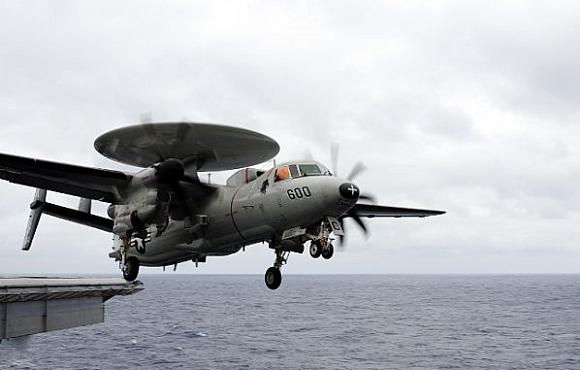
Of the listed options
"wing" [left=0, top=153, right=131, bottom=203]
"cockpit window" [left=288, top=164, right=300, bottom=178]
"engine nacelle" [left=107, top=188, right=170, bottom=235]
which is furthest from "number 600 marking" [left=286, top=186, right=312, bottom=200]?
"wing" [left=0, top=153, right=131, bottom=203]

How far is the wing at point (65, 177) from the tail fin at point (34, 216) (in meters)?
5.04

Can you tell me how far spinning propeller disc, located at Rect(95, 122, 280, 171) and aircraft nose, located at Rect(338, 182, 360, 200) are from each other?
3885 millimetres

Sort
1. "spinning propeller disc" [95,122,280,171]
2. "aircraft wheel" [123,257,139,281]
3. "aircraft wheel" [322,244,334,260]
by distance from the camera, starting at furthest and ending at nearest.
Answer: "aircraft wheel" [123,257,139,281] → "spinning propeller disc" [95,122,280,171] → "aircraft wheel" [322,244,334,260]

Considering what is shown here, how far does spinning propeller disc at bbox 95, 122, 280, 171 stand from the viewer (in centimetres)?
1897

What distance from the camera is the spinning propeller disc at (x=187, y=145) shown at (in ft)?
62.2

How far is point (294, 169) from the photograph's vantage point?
19125 millimetres

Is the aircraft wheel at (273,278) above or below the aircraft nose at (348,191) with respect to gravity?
below

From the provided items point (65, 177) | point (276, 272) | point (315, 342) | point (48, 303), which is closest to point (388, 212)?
point (276, 272)

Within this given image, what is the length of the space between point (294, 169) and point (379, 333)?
6609cm

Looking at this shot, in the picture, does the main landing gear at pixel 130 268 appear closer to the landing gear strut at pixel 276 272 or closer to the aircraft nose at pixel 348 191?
the landing gear strut at pixel 276 272

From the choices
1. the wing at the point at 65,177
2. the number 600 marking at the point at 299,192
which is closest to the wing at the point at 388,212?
the number 600 marking at the point at 299,192

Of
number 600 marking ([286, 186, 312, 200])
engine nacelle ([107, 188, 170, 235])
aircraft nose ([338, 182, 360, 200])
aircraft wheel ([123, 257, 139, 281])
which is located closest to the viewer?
aircraft nose ([338, 182, 360, 200])

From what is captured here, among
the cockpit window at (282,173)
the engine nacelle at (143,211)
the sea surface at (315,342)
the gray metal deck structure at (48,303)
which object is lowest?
the sea surface at (315,342)

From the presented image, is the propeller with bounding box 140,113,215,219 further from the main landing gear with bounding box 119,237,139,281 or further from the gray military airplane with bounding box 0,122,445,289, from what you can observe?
the main landing gear with bounding box 119,237,139,281
